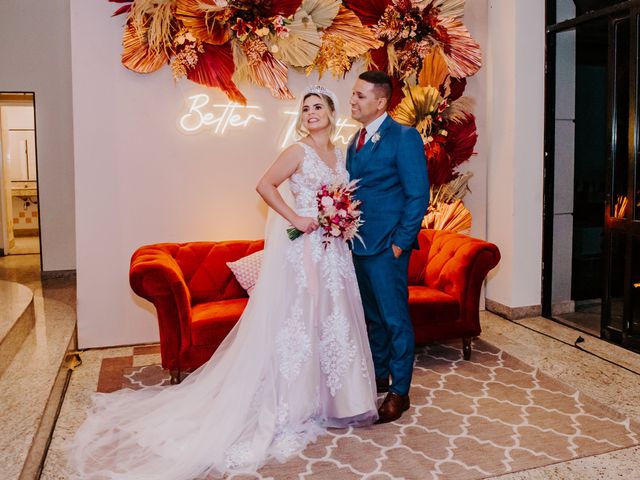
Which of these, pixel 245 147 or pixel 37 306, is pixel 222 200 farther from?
pixel 37 306

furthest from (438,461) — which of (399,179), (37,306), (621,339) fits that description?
(37,306)

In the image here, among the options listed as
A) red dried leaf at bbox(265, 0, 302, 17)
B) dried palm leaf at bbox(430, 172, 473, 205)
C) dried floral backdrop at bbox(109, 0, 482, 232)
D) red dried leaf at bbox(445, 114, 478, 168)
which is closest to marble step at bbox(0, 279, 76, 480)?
dried floral backdrop at bbox(109, 0, 482, 232)

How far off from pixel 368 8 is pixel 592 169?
2642 mm

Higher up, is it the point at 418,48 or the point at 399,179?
the point at 418,48

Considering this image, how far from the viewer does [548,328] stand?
4.95 m

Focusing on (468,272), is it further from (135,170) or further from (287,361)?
(135,170)

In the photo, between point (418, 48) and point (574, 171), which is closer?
point (418, 48)

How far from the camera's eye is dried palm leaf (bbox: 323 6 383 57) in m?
4.64

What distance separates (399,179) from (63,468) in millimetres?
2157

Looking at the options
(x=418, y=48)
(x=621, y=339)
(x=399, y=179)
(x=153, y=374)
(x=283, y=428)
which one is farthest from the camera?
(x=418, y=48)

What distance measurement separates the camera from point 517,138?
16.8ft

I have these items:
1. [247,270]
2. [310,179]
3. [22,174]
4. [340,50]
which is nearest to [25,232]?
[22,174]

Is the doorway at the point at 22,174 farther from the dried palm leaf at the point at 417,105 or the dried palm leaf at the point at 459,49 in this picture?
the dried palm leaf at the point at 459,49

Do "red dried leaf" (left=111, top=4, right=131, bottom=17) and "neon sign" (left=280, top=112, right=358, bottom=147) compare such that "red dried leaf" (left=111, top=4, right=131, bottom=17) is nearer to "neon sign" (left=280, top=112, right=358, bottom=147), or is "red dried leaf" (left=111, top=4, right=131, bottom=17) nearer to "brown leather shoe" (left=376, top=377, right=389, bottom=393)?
"neon sign" (left=280, top=112, right=358, bottom=147)
